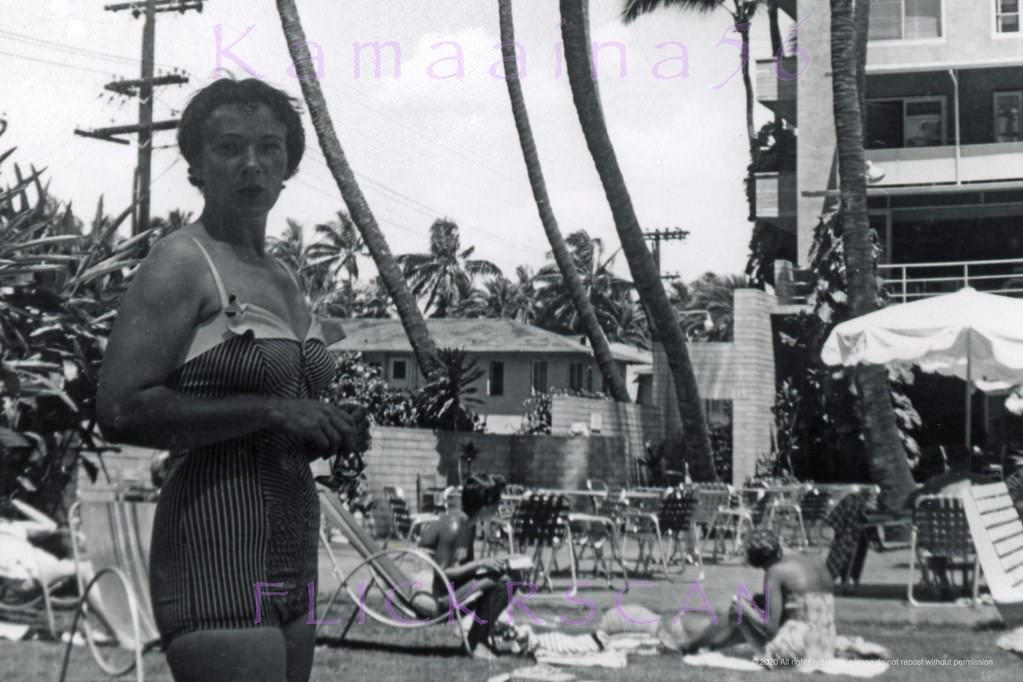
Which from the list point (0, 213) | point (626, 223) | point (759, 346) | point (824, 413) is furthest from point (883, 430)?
point (0, 213)

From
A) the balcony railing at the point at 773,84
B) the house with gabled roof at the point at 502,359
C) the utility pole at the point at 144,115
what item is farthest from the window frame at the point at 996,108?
the house with gabled roof at the point at 502,359

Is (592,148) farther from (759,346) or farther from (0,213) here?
(0,213)

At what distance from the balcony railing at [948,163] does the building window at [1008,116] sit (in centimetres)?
77

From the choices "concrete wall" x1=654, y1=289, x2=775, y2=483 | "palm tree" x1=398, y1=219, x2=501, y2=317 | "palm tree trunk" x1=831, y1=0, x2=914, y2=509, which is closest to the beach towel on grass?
"palm tree trunk" x1=831, y1=0, x2=914, y2=509

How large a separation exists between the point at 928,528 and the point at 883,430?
464cm

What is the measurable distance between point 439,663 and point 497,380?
127ft

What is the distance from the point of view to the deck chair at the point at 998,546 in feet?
24.5

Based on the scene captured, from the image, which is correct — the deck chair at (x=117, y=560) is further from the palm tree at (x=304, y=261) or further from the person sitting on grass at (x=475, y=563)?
the palm tree at (x=304, y=261)

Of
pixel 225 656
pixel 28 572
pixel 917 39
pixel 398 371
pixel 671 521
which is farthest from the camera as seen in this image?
pixel 398 371

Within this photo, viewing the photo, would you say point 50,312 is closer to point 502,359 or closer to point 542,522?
point 542,522

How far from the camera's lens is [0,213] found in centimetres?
508

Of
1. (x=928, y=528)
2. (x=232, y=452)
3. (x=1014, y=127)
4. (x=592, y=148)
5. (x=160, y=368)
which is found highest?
(x=1014, y=127)

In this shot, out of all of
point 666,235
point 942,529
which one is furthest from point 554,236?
point 666,235

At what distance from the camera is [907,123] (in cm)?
2672
